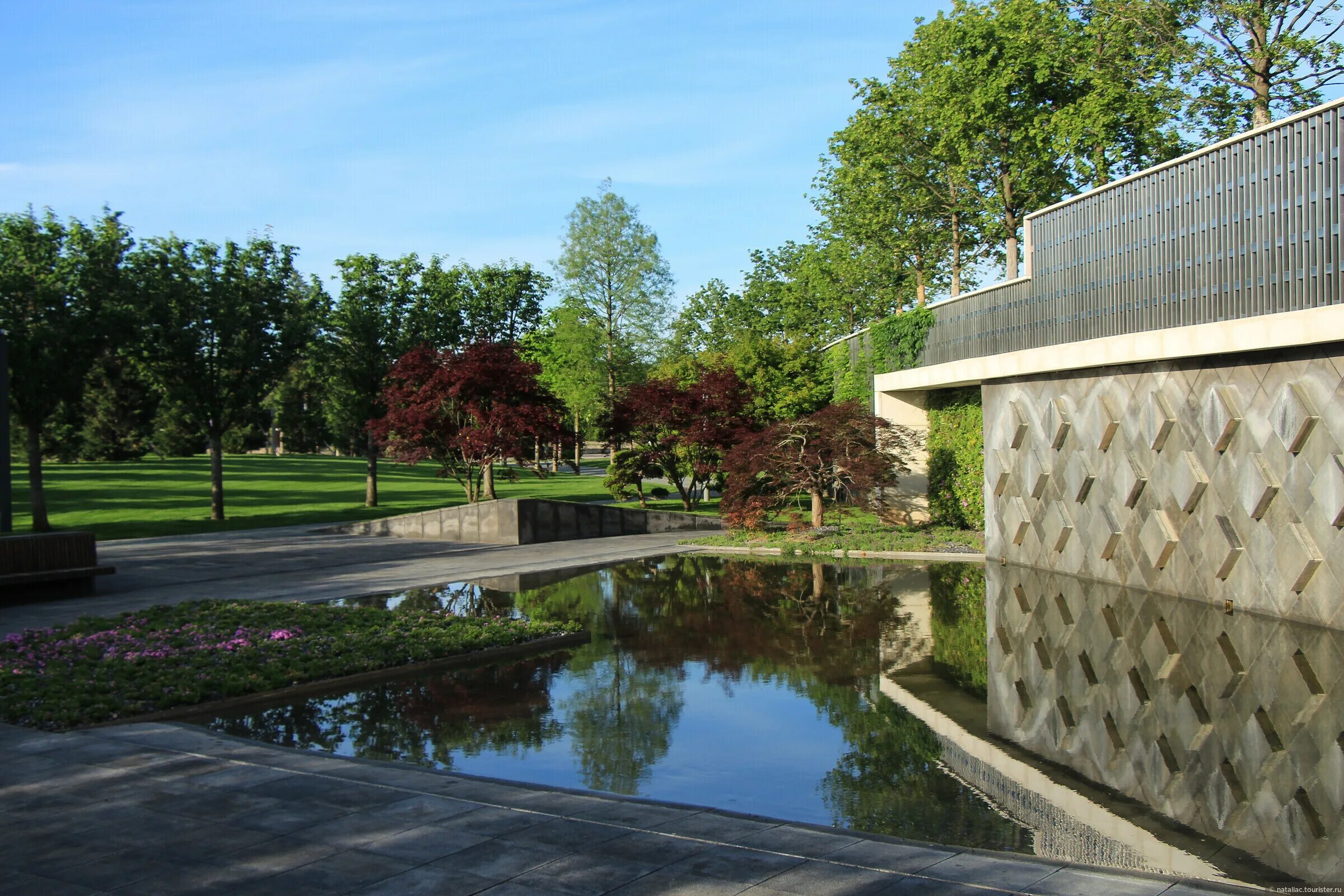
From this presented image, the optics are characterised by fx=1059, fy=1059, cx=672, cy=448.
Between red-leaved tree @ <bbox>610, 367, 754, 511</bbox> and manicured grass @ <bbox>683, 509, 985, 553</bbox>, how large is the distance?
11.4ft

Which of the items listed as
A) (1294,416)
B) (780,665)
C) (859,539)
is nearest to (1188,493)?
(1294,416)

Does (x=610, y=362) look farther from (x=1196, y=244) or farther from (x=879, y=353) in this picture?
(x=1196, y=244)

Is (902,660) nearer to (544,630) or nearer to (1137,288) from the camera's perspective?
(544,630)

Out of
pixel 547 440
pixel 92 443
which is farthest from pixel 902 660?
pixel 92 443

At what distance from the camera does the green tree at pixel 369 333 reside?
121 feet

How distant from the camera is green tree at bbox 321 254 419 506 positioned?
121 ft

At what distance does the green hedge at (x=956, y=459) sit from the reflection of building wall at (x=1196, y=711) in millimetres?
8929

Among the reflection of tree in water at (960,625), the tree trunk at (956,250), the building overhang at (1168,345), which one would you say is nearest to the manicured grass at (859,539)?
the reflection of tree in water at (960,625)

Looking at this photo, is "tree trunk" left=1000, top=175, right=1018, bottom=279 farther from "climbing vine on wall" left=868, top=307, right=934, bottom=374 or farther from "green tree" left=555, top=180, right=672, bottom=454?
"green tree" left=555, top=180, right=672, bottom=454

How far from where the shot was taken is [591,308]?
183 ft

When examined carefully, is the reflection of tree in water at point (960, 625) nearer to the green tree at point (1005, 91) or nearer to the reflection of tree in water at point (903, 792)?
the reflection of tree in water at point (903, 792)

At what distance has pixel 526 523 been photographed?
25812mm

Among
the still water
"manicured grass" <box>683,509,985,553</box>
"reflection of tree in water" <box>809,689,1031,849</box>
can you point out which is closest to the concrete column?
"manicured grass" <box>683,509,985,553</box>

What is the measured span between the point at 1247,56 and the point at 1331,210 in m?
16.4
